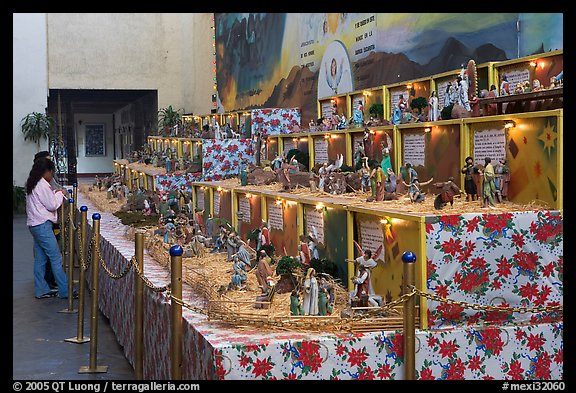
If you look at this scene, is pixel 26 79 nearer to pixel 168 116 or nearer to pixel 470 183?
pixel 168 116

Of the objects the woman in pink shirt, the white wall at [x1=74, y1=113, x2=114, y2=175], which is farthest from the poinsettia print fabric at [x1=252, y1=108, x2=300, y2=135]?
the white wall at [x1=74, y1=113, x2=114, y2=175]

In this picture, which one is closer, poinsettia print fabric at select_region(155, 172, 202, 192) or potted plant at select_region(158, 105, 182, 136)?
poinsettia print fabric at select_region(155, 172, 202, 192)

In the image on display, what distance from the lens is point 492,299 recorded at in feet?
15.9

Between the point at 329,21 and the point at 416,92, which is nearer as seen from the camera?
Answer: the point at 416,92

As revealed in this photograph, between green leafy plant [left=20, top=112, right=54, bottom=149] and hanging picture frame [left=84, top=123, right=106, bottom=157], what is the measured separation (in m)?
13.0

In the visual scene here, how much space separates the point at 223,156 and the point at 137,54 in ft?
54.0

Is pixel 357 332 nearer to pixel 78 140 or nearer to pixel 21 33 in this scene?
pixel 21 33

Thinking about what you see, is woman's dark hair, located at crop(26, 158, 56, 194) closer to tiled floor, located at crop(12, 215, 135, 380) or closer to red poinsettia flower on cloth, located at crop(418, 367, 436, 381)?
tiled floor, located at crop(12, 215, 135, 380)

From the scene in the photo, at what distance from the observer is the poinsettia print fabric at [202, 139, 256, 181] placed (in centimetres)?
1215

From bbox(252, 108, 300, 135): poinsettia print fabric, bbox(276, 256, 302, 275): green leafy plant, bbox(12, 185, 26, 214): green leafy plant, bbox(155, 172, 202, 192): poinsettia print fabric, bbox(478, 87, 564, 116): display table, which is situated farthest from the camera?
bbox(12, 185, 26, 214): green leafy plant

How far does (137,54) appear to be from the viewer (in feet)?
90.6
